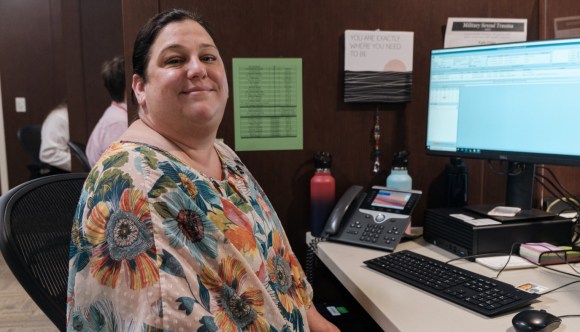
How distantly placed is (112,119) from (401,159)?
169cm

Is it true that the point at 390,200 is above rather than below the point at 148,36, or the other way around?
below

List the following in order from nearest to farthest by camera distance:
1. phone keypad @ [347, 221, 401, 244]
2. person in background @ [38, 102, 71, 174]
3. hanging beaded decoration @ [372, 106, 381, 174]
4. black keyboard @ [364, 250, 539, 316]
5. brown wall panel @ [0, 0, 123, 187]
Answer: black keyboard @ [364, 250, 539, 316]
phone keypad @ [347, 221, 401, 244]
hanging beaded decoration @ [372, 106, 381, 174]
person in background @ [38, 102, 71, 174]
brown wall panel @ [0, 0, 123, 187]

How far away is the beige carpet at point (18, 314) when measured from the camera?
2643 millimetres

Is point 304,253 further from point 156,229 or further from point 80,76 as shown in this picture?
point 80,76

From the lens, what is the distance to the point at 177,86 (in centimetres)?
Answer: 105

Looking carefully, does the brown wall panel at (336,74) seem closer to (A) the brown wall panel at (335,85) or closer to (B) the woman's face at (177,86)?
(A) the brown wall panel at (335,85)

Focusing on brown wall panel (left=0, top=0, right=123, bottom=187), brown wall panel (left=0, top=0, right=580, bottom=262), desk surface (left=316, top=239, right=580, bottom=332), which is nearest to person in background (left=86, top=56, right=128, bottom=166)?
brown wall panel (left=0, top=0, right=580, bottom=262)

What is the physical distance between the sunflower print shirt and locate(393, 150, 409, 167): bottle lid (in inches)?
31.3

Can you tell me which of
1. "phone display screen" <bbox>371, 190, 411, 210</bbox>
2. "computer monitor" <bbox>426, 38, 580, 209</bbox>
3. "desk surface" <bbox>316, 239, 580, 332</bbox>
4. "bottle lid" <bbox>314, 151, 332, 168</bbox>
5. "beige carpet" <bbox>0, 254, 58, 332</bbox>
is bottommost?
"beige carpet" <bbox>0, 254, 58, 332</bbox>

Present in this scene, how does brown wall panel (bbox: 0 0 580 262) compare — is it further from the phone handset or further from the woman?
the woman

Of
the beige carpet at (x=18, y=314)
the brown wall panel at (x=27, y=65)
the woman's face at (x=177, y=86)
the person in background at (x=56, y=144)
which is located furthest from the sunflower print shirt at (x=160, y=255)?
the brown wall panel at (x=27, y=65)

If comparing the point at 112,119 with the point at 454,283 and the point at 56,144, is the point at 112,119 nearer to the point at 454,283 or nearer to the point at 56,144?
the point at 56,144

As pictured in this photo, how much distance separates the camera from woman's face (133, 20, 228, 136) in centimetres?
105

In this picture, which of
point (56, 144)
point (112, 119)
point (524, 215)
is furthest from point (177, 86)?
point (56, 144)
